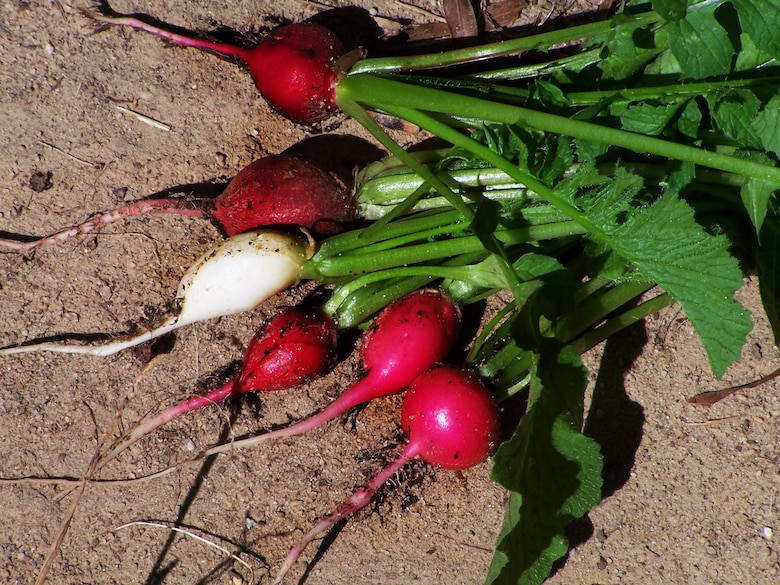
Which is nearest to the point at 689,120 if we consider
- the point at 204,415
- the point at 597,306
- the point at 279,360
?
the point at 597,306

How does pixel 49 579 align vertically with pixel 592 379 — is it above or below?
above

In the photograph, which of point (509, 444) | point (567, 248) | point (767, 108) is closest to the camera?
point (509, 444)

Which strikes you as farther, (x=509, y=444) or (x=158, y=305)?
(x=158, y=305)

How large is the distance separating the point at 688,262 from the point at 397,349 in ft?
3.33

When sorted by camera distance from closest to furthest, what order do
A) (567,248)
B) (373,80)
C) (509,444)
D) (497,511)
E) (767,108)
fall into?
(509,444) < (767,108) < (373,80) < (567,248) < (497,511)

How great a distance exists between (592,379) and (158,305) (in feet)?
5.74

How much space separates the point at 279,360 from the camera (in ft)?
7.45

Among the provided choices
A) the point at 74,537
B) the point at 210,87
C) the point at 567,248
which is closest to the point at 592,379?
the point at 567,248

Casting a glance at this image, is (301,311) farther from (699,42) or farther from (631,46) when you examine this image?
(699,42)

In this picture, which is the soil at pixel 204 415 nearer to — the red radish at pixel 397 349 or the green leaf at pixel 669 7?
the red radish at pixel 397 349

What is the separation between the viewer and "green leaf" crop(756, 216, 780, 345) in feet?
6.46

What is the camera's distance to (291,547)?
2404 millimetres

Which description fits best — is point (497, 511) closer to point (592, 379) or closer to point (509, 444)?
point (592, 379)

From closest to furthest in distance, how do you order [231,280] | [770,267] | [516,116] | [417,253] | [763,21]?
[763,21]
[516,116]
[770,267]
[417,253]
[231,280]
